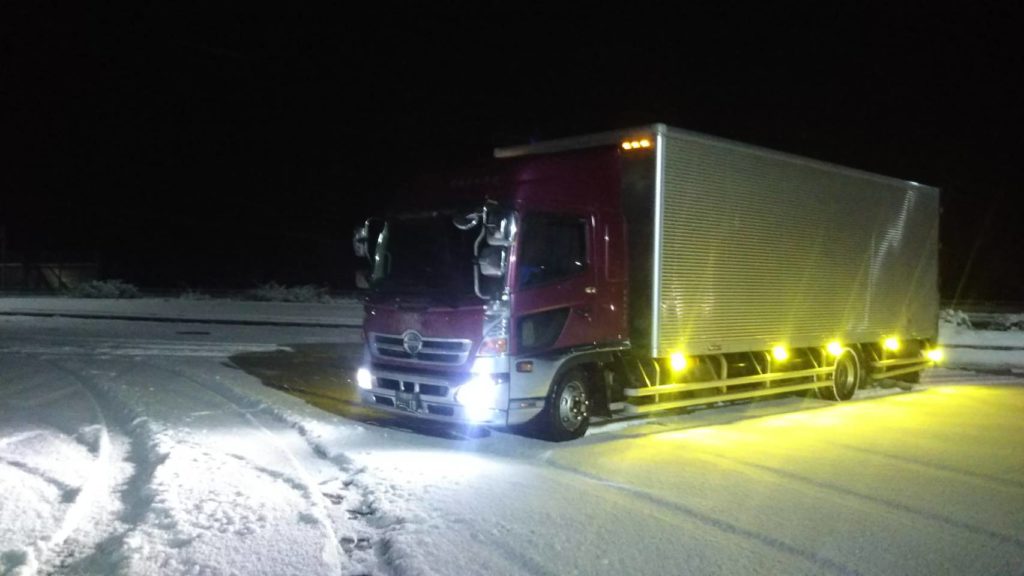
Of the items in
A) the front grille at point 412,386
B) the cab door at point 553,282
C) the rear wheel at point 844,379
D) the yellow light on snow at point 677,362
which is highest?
the cab door at point 553,282

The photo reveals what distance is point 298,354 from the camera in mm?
20953

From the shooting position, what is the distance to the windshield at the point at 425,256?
10.2 metres

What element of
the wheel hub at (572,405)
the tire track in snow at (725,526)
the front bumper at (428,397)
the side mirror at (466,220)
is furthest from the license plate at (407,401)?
the tire track in snow at (725,526)

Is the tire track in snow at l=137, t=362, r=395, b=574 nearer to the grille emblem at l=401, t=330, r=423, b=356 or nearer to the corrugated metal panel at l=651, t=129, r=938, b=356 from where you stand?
the grille emblem at l=401, t=330, r=423, b=356

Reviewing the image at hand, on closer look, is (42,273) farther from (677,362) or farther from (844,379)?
(677,362)

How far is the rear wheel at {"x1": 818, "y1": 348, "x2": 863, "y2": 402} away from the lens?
49.8 feet

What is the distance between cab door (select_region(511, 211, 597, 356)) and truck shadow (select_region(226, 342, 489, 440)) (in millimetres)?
1685

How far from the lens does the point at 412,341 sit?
1041 cm

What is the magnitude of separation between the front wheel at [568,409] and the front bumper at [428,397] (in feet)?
2.45

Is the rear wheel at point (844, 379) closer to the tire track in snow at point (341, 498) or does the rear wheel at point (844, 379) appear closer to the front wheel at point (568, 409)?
the front wheel at point (568, 409)

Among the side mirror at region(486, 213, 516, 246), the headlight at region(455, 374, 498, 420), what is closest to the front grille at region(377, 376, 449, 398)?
the headlight at region(455, 374, 498, 420)

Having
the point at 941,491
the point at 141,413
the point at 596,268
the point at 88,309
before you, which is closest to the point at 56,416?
the point at 141,413

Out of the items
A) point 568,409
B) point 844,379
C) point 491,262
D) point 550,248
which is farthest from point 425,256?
point 844,379

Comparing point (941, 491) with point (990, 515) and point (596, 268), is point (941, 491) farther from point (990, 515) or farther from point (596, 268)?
point (596, 268)
